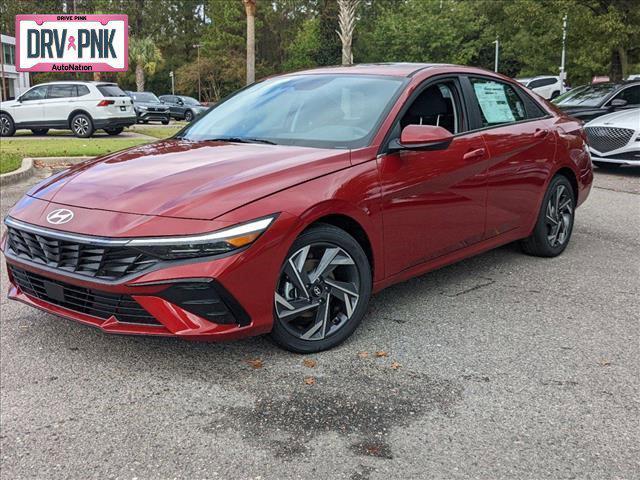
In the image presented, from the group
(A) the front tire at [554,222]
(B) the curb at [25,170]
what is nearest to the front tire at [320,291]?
(A) the front tire at [554,222]

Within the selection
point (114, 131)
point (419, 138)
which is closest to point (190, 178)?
point (419, 138)

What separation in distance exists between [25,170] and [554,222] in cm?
807

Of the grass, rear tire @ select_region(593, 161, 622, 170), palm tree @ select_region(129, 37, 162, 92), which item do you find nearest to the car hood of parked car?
the grass

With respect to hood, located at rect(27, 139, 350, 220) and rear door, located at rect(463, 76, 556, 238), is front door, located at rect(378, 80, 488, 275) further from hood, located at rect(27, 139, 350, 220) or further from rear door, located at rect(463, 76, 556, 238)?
hood, located at rect(27, 139, 350, 220)

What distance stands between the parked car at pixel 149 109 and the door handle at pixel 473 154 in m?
25.9

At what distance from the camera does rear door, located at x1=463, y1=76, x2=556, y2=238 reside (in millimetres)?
4652

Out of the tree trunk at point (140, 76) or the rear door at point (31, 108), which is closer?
the rear door at point (31, 108)

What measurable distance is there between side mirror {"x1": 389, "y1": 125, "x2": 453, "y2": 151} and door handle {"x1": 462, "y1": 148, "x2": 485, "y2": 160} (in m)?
0.57

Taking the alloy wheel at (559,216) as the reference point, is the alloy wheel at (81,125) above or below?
above

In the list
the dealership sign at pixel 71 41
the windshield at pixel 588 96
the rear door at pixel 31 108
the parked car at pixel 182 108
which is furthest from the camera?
the parked car at pixel 182 108

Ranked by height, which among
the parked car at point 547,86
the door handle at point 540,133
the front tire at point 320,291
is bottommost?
the front tire at point 320,291

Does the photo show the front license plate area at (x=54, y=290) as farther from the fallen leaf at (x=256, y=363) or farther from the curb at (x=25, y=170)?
the curb at (x=25, y=170)

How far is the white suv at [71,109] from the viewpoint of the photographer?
1823 cm

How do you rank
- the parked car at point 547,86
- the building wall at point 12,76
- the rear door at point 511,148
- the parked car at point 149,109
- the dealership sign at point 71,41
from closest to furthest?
the rear door at point 511,148 → the dealership sign at point 71,41 → the parked car at point 149,109 → the parked car at point 547,86 → the building wall at point 12,76
